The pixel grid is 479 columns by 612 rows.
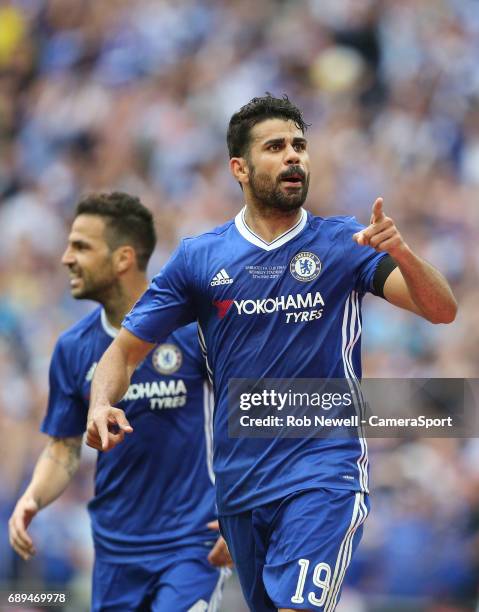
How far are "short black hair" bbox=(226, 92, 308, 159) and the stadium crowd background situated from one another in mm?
5123

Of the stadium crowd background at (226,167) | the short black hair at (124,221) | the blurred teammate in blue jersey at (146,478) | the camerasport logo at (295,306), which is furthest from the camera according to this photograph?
the stadium crowd background at (226,167)

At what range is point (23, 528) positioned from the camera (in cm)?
623

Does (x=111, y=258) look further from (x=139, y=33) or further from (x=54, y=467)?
(x=139, y=33)

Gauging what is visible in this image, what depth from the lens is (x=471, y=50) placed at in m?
12.1

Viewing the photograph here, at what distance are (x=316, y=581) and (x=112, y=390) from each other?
1304mm

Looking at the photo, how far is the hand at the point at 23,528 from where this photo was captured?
6180mm

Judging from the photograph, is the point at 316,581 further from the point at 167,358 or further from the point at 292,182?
the point at 167,358

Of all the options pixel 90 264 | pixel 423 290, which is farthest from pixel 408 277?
pixel 90 264

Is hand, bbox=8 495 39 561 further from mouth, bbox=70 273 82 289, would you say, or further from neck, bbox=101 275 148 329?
mouth, bbox=70 273 82 289

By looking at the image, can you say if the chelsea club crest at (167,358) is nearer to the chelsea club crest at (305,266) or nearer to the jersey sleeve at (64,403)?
the jersey sleeve at (64,403)

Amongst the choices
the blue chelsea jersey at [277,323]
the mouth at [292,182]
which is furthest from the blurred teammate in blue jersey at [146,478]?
the mouth at [292,182]

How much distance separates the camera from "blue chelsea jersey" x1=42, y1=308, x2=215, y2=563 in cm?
621

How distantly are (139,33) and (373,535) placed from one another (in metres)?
7.07

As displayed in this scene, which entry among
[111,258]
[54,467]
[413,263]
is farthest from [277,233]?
[54,467]
